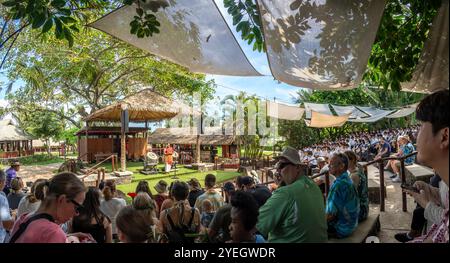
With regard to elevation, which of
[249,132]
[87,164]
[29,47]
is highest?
[29,47]

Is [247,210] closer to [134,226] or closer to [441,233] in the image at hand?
[134,226]

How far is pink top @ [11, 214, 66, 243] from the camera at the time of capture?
1491 mm

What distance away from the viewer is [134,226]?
6.49ft

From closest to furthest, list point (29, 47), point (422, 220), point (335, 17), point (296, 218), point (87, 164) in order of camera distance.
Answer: point (296, 218), point (335, 17), point (422, 220), point (29, 47), point (87, 164)

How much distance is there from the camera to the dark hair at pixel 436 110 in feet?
3.47

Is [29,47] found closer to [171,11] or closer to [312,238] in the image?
[171,11]

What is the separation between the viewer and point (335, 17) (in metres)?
2.33

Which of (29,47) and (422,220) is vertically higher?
(29,47)

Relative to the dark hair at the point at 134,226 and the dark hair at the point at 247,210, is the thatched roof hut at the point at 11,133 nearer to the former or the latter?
the dark hair at the point at 134,226

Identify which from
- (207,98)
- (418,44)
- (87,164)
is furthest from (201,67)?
(207,98)

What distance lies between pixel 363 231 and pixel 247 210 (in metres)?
2.07

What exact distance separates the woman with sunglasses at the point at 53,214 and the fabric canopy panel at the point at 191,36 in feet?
5.91
